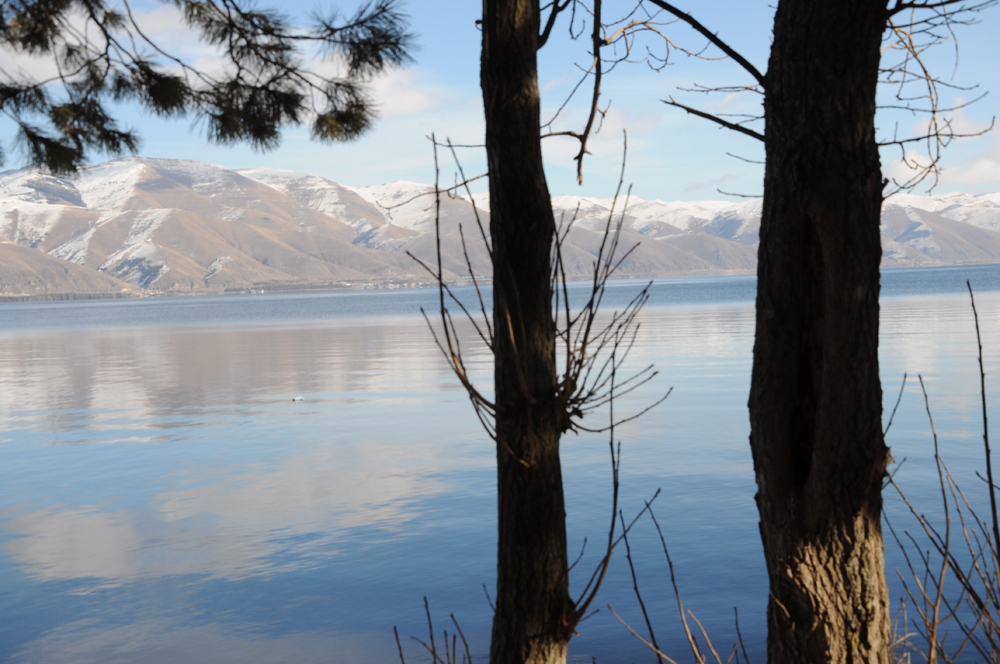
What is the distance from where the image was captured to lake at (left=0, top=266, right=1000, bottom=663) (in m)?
6.00

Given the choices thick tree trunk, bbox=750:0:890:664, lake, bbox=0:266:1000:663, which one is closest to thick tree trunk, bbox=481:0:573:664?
thick tree trunk, bbox=750:0:890:664

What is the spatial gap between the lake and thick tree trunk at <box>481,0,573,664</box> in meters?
2.92

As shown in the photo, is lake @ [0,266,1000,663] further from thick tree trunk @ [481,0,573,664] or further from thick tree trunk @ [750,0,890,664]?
thick tree trunk @ [750,0,890,664]

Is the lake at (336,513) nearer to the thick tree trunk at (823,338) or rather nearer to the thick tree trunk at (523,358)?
the thick tree trunk at (523,358)

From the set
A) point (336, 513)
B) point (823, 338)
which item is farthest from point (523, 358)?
point (336, 513)

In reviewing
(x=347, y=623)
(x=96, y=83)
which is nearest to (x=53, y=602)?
(x=347, y=623)

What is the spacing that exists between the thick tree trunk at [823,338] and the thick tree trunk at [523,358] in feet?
2.14

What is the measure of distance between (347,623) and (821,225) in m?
4.66

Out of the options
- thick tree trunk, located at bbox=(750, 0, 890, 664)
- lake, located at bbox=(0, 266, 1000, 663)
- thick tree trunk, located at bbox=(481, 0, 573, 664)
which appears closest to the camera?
thick tree trunk, located at bbox=(750, 0, 890, 664)

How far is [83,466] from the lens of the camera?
11008 mm

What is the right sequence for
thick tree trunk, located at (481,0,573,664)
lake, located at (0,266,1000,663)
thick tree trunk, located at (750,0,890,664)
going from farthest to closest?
1. lake, located at (0,266,1000,663)
2. thick tree trunk, located at (481,0,573,664)
3. thick tree trunk, located at (750,0,890,664)

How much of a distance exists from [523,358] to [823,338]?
88 centimetres

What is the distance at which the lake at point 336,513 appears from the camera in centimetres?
600

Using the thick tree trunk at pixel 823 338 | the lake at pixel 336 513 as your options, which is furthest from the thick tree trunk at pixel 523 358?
the lake at pixel 336 513
